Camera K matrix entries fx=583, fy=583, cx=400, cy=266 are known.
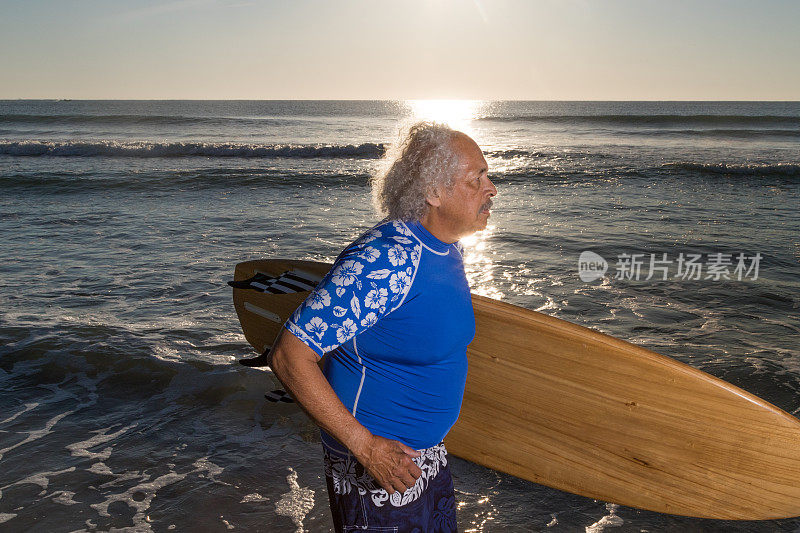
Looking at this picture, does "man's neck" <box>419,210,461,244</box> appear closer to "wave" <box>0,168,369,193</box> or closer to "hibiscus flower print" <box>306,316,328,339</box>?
"hibiscus flower print" <box>306,316,328,339</box>

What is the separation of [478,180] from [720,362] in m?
3.65

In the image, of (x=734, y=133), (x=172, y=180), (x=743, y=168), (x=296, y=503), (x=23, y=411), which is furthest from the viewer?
(x=734, y=133)

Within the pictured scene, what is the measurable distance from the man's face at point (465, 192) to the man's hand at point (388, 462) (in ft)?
1.79

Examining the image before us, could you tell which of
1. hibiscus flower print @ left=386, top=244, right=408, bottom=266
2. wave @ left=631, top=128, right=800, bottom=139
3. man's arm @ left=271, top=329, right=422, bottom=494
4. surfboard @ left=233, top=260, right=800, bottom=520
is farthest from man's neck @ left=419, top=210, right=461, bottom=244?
wave @ left=631, top=128, right=800, bottom=139

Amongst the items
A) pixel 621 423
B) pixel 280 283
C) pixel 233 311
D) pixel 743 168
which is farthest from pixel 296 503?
pixel 743 168

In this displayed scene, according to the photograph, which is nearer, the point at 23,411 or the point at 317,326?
the point at 317,326

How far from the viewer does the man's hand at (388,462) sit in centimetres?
136

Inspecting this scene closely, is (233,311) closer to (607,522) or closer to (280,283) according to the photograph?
(280,283)

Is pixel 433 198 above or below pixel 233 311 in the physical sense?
above

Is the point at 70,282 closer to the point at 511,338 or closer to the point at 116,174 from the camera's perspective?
the point at 511,338

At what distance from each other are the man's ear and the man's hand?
0.58 meters

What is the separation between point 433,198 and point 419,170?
0.08 metres

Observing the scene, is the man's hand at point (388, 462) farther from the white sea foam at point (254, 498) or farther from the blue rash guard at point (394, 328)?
the white sea foam at point (254, 498)

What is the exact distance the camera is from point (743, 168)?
15.8m
